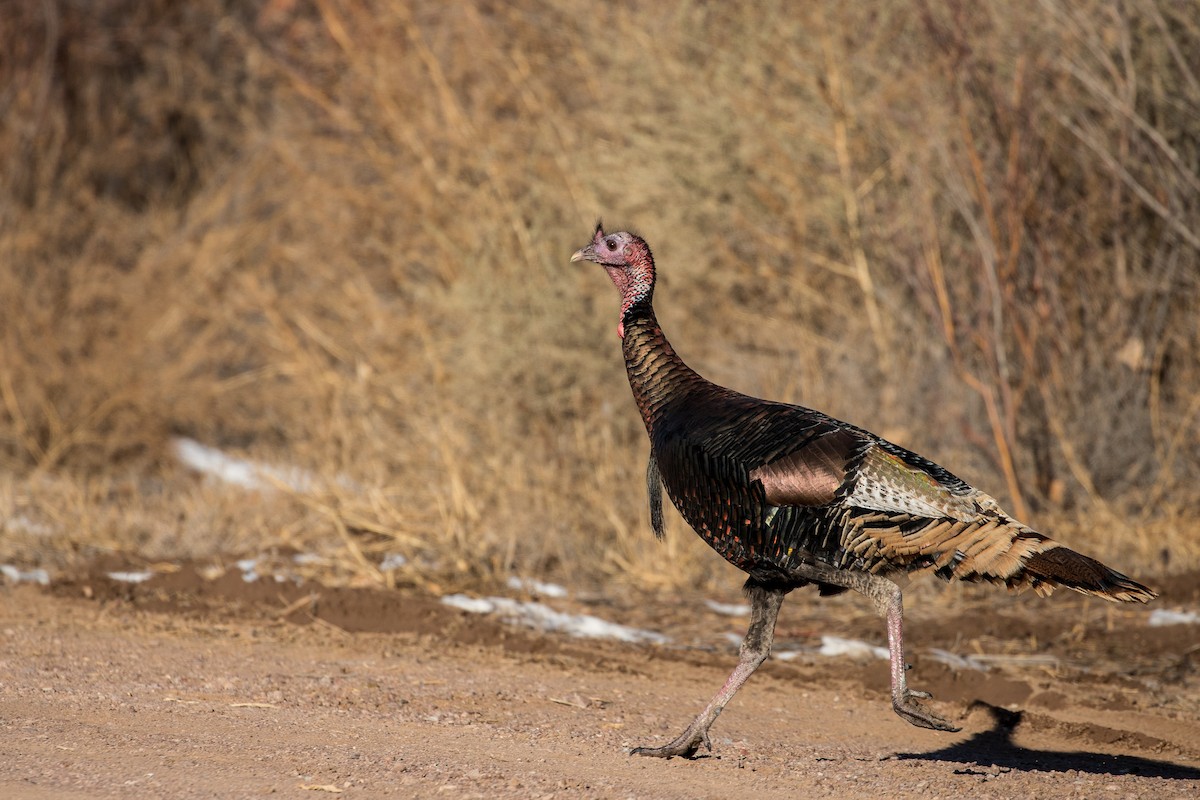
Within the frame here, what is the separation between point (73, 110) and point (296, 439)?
6180mm

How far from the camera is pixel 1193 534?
855 cm

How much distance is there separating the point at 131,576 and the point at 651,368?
3950mm

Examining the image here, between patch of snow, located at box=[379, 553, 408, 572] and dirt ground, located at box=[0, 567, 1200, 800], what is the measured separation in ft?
0.80

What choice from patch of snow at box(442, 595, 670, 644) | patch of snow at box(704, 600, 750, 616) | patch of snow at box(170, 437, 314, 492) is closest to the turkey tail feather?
patch of snow at box(442, 595, 670, 644)

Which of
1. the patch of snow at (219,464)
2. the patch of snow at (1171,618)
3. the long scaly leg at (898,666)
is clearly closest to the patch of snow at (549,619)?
the patch of snow at (1171,618)

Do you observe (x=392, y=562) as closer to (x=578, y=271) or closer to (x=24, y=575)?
(x=24, y=575)

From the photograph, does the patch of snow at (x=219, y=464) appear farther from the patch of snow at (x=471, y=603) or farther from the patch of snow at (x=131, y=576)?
the patch of snow at (x=471, y=603)

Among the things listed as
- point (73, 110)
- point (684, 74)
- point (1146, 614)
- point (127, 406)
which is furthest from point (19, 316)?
point (1146, 614)

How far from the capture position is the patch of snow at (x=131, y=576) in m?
7.70

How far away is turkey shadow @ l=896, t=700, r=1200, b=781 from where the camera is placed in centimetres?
516

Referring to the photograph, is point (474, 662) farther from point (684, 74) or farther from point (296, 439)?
point (684, 74)

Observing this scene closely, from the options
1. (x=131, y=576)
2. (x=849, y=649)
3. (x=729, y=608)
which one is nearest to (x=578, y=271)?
(x=729, y=608)

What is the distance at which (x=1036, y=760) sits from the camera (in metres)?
5.39

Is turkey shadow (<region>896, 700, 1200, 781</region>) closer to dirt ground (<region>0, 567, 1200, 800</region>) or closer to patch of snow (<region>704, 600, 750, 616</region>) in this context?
dirt ground (<region>0, 567, 1200, 800</region>)
